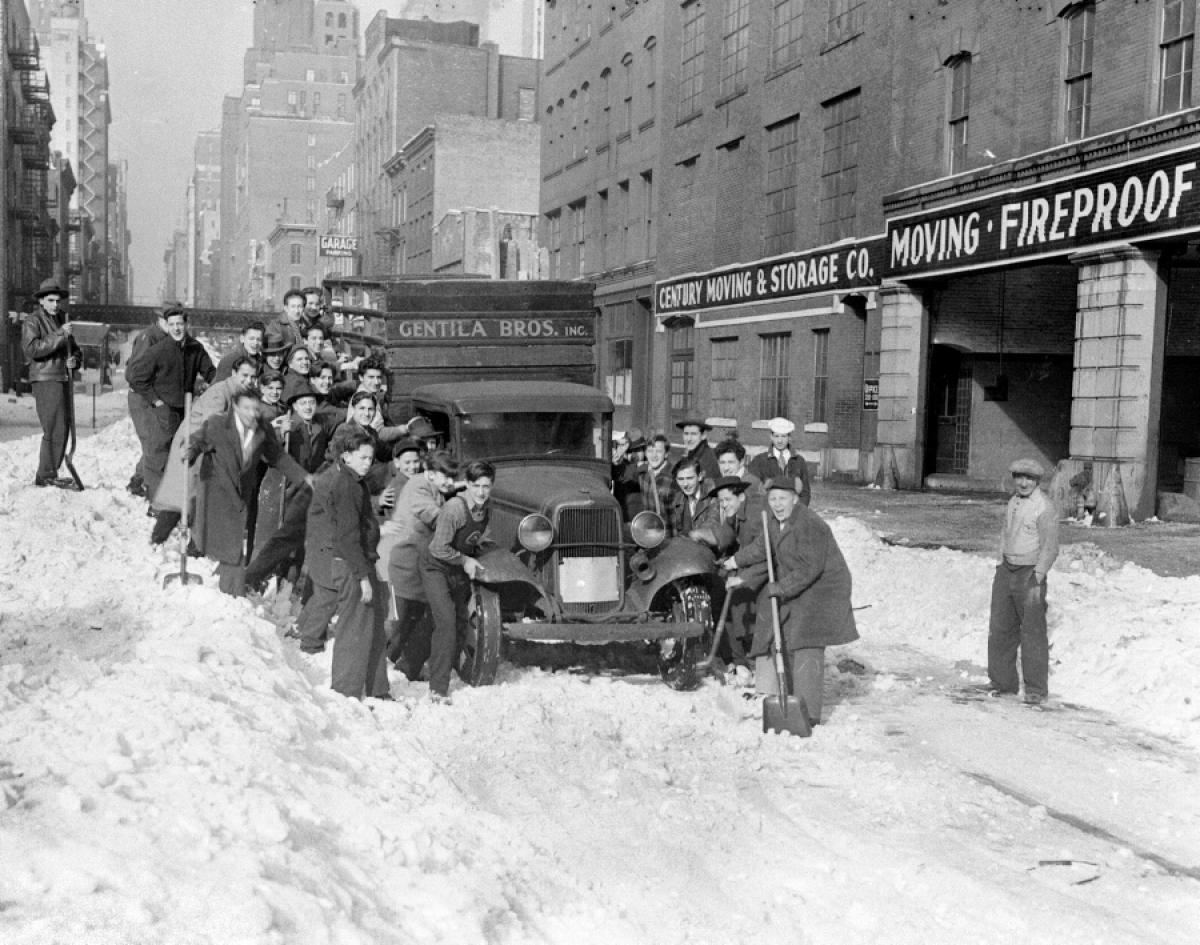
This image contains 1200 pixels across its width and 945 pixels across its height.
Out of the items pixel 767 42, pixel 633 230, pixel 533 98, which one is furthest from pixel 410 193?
pixel 767 42

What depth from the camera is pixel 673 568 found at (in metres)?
9.72

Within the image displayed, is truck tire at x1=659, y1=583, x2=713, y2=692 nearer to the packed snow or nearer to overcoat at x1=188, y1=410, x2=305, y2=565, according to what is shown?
the packed snow

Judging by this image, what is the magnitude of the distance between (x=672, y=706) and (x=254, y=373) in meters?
4.41

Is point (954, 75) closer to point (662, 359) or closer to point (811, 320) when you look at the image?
point (811, 320)

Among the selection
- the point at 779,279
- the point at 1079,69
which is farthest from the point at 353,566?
the point at 779,279

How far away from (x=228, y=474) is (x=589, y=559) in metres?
2.84

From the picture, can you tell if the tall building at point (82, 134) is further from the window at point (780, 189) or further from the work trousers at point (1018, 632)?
the work trousers at point (1018, 632)

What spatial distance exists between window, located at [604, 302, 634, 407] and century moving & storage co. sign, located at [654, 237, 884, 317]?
327cm

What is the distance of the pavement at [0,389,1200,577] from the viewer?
588 inches

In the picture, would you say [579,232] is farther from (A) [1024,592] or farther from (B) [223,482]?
(A) [1024,592]

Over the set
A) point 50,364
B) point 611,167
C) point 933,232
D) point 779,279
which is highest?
point 611,167

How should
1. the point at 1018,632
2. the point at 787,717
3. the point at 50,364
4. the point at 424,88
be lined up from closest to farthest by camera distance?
1. the point at 787,717
2. the point at 1018,632
3. the point at 50,364
4. the point at 424,88

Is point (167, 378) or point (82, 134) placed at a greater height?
point (82, 134)

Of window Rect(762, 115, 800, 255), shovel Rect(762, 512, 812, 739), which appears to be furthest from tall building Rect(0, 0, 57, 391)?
shovel Rect(762, 512, 812, 739)
